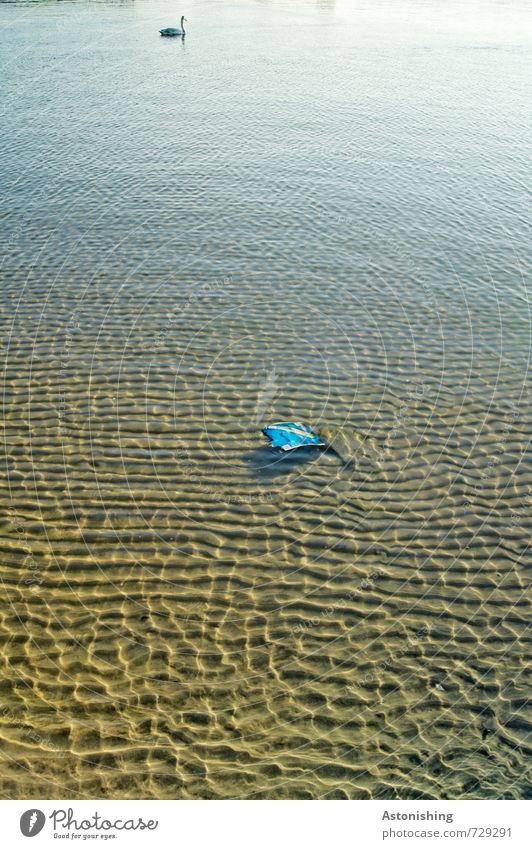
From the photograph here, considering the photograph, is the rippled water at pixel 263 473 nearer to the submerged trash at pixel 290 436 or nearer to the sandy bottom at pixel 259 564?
the sandy bottom at pixel 259 564

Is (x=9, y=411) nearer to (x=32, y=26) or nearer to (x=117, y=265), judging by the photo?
(x=117, y=265)

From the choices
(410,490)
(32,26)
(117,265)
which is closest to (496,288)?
(410,490)
